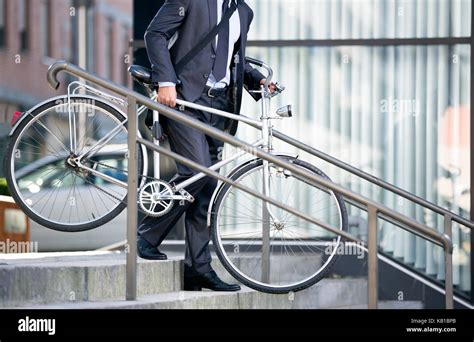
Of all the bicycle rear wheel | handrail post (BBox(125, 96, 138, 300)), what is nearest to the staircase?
handrail post (BBox(125, 96, 138, 300))

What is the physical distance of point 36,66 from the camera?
9781 millimetres

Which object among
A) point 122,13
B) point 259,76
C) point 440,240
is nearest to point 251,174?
point 259,76

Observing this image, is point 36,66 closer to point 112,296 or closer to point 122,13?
point 122,13

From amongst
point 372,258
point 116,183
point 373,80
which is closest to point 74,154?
point 116,183

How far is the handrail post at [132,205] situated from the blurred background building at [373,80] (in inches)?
125

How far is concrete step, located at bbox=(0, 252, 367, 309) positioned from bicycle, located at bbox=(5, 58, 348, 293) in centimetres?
16

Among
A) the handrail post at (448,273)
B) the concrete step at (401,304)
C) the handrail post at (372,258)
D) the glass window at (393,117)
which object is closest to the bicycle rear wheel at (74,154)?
the handrail post at (372,258)

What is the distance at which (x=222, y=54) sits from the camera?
22.3 ft

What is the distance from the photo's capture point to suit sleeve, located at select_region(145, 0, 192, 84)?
662cm

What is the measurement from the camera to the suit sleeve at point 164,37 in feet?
21.7

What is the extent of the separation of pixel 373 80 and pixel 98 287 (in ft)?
12.1

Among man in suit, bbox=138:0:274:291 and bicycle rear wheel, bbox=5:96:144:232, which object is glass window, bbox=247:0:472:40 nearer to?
man in suit, bbox=138:0:274:291

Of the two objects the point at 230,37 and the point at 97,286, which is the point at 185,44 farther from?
the point at 97,286
